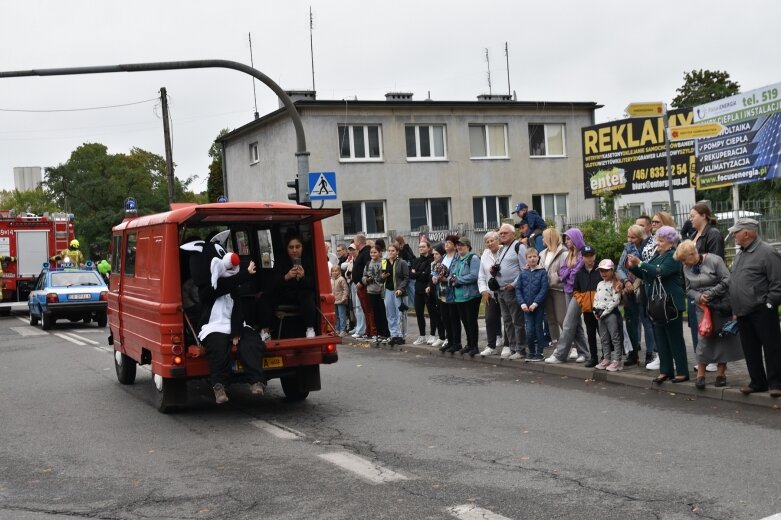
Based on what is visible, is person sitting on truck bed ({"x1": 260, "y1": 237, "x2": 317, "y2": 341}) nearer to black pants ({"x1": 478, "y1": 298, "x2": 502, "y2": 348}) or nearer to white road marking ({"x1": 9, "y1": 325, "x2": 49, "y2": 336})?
black pants ({"x1": 478, "y1": 298, "x2": 502, "y2": 348})

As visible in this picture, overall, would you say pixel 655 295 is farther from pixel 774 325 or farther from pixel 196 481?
pixel 196 481

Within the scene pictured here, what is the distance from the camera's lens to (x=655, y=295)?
10477 mm

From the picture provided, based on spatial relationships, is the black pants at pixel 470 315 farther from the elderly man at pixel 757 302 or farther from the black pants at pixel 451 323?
the elderly man at pixel 757 302

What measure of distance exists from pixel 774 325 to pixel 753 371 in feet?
1.82

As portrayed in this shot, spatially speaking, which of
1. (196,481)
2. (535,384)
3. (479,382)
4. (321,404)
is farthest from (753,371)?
(196,481)

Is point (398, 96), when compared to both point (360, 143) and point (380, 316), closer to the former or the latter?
point (360, 143)

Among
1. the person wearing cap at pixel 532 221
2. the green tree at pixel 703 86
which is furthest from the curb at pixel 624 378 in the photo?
the green tree at pixel 703 86

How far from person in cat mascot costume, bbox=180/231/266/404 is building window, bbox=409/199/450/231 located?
94.4 feet

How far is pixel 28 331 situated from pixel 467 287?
1519 cm

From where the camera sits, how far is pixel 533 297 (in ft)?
42.7

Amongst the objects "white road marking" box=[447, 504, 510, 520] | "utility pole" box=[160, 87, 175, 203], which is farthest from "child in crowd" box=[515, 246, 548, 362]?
"utility pole" box=[160, 87, 175, 203]

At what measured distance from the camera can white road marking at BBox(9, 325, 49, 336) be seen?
77.4 ft

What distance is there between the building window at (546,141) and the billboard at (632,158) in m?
11.3

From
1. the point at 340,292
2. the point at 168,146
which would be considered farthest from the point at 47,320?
the point at 168,146
